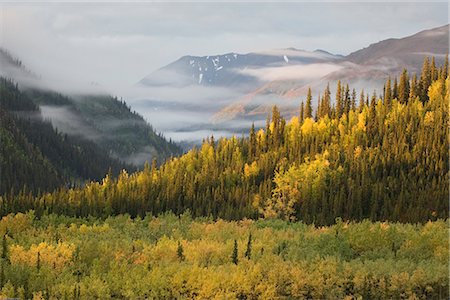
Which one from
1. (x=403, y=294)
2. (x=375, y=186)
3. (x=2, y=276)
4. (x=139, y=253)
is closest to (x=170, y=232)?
(x=139, y=253)

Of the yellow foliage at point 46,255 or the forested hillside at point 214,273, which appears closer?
the forested hillside at point 214,273

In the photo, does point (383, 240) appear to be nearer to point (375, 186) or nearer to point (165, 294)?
point (165, 294)

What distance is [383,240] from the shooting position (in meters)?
94.2

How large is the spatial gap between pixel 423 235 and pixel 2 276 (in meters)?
64.9

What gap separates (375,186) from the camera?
196000 millimetres

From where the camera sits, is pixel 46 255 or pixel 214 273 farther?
pixel 46 255

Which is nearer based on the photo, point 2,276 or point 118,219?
point 2,276

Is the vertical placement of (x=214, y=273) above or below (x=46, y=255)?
above

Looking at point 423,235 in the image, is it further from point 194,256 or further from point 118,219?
point 118,219

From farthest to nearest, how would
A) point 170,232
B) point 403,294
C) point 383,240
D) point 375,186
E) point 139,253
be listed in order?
point 375,186 < point 170,232 < point 383,240 < point 139,253 < point 403,294

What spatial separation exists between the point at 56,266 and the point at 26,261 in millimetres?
5247

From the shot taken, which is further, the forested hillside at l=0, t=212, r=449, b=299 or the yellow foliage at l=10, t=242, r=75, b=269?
the yellow foliage at l=10, t=242, r=75, b=269

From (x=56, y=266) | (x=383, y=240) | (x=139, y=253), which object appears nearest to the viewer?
(x=56, y=266)

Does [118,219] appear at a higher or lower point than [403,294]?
lower
